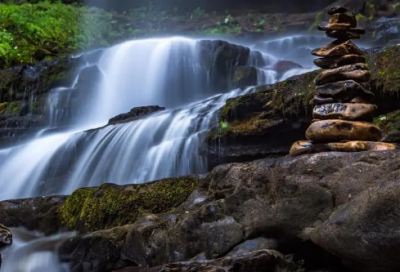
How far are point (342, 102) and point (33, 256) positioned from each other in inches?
159

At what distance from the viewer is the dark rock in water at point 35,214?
6.92 m

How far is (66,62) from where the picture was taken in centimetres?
1592

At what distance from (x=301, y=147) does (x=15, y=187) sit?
7347 mm

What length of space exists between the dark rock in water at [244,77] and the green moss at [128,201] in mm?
8043

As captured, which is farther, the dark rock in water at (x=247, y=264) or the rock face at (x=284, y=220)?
the dark rock in water at (x=247, y=264)

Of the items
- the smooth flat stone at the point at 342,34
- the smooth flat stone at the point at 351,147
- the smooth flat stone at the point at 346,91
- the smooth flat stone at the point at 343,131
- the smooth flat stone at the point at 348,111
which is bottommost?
the smooth flat stone at the point at 351,147

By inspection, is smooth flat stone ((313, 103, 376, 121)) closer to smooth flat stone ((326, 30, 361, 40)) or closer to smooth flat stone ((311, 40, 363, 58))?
smooth flat stone ((311, 40, 363, 58))

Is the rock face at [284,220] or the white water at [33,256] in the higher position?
the rock face at [284,220]

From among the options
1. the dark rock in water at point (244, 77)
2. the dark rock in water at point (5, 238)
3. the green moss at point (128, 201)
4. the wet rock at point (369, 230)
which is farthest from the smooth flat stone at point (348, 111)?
the dark rock in water at point (244, 77)

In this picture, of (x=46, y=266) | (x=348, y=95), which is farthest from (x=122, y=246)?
(x=348, y=95)

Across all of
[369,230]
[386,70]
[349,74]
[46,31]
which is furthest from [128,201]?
[46,31]

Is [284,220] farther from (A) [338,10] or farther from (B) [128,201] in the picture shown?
(B) [128,201]

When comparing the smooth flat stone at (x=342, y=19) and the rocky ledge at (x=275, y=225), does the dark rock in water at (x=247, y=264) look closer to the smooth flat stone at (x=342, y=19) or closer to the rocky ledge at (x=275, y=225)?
the rocky ledge at (x=275, y=225)

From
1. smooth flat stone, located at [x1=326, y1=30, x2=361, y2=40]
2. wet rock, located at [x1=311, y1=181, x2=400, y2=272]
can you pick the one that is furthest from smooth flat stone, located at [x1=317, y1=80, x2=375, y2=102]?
wet rock, located at [x1=311, y1=181, x2=400, y2=272]
